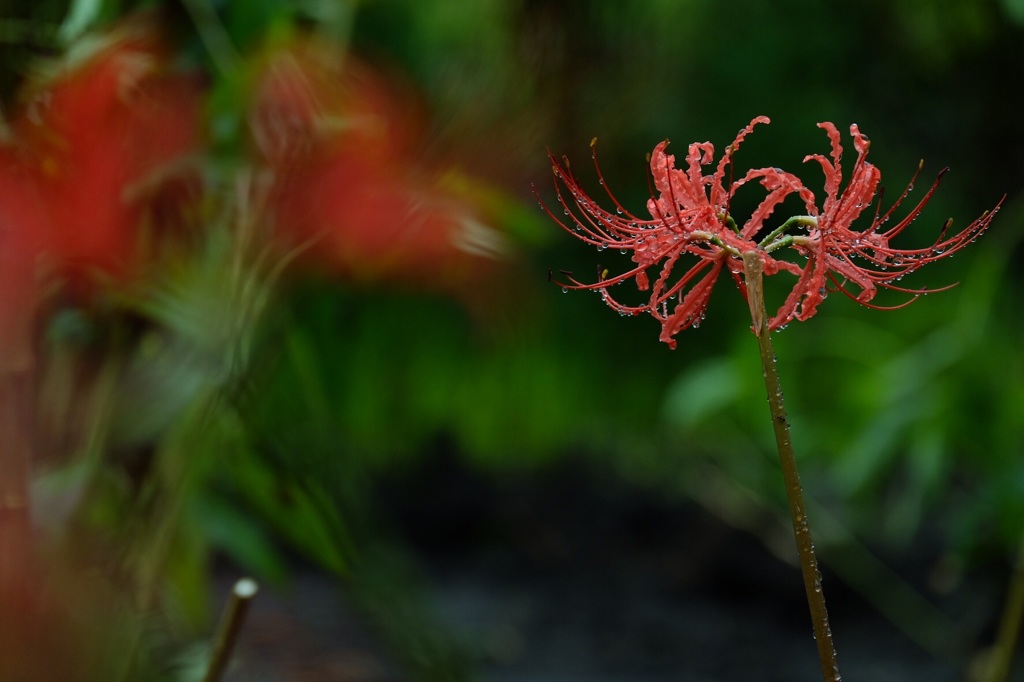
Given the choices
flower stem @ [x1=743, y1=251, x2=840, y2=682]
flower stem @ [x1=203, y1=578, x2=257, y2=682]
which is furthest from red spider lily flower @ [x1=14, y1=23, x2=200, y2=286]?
flower stem @ [x1=743, y1=251, x2=840, y2=682]

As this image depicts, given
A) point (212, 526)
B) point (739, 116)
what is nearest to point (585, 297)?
point (739, 116)

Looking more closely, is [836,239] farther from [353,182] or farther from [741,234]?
[353,182]

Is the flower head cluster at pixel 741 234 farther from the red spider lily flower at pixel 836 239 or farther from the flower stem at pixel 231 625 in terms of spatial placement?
the flower stem at pixel 231 625

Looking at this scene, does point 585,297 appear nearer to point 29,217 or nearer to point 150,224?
point 150,224

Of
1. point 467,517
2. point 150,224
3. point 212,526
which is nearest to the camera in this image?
point 150,224

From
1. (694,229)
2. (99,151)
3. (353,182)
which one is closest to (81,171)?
(99,151)

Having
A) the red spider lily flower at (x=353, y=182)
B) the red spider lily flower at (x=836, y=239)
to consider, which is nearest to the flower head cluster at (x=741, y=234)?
the red spider lily flower at (x=836, y=239)
